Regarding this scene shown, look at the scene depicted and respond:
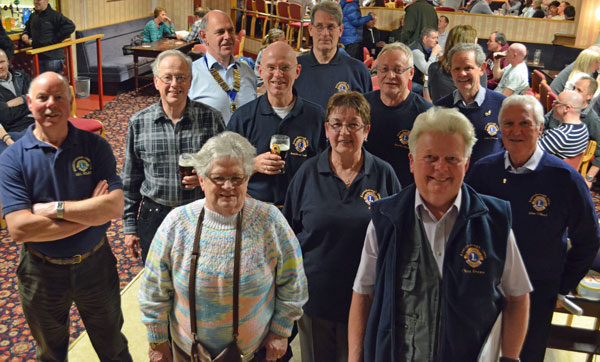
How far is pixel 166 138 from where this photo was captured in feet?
9.46

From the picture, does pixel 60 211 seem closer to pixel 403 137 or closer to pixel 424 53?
pixel 403 137

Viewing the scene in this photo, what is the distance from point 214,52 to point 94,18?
310 inches

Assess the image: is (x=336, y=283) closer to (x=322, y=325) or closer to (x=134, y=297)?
(x=322, y=325)

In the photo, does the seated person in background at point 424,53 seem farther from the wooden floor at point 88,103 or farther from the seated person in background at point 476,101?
the wooden floor at point 88,103

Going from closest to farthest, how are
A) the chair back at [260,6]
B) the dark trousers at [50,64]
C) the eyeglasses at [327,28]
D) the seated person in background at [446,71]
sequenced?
the eyeglasses at [327,28] → the seated person in background at [446,71] → the dark trousers at [50,64] → the chair back at [260,6]

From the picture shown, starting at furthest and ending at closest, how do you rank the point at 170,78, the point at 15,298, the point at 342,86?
the point at 15,298 < the point at 342,86 < the point at 170,78

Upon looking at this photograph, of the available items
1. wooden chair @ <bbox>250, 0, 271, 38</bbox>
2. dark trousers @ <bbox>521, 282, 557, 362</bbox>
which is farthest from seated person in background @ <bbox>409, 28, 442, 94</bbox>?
wooden chair @ <bbox>250, 0, 271, 38</bbox>

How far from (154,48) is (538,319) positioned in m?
8.60

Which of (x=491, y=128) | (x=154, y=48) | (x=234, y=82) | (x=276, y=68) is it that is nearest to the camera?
(x=276, y=68)

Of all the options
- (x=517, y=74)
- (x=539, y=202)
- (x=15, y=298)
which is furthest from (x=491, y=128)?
(x=517, y=74)

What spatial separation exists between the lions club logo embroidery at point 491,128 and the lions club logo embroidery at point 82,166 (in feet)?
7.06

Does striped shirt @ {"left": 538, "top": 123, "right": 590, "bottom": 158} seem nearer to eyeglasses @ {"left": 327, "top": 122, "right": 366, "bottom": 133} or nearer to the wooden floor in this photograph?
eyeglasses @ {"left": 327, "top": 122, "right": 366, "bottom": 133}

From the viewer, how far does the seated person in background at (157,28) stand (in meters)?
10.5

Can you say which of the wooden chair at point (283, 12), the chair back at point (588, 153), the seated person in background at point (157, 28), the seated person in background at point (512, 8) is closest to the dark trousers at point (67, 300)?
the chair back at point (588, 153)
